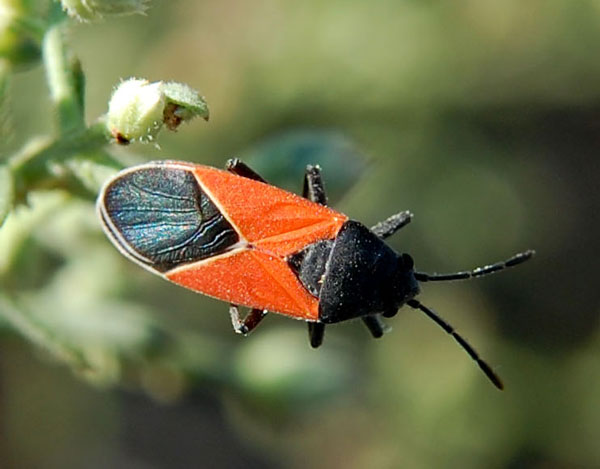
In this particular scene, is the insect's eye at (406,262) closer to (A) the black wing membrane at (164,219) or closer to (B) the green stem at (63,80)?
(A) the black wing membrane at (164,219)

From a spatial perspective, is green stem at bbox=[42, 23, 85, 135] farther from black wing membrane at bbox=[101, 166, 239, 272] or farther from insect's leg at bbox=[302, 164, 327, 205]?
insect's leg at bbox=[302, 164, 327, 205]

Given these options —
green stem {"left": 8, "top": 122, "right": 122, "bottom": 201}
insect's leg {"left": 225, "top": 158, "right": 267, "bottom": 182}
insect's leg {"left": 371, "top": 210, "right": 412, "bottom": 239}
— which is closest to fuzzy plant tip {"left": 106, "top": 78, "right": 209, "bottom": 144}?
green stem {"left": 8, "top": 122, "right": 122, "bottom": 201}

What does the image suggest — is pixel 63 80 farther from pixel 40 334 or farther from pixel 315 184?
pixel 315 184

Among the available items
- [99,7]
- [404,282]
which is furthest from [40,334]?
[404,282]

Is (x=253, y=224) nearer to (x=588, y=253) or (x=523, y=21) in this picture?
(x=523, y=21)

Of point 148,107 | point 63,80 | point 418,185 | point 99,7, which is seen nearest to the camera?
point 148,107

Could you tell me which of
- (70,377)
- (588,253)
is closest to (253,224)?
(70,377)

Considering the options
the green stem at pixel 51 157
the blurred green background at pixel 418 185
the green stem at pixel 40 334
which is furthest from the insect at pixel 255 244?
the blurred green background at pixel 418 185
